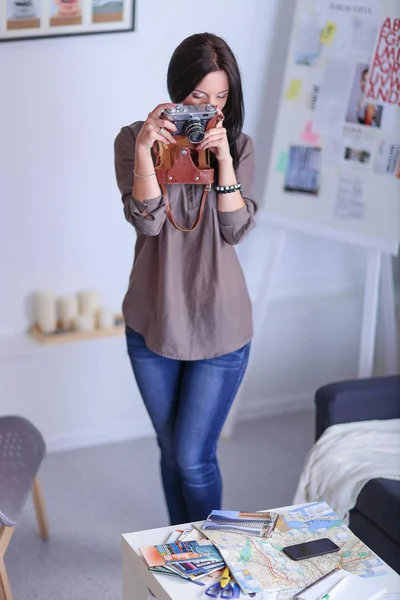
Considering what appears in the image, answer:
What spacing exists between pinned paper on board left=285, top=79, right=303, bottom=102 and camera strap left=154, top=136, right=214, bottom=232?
919 mm

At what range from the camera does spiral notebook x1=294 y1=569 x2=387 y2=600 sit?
1623 mm

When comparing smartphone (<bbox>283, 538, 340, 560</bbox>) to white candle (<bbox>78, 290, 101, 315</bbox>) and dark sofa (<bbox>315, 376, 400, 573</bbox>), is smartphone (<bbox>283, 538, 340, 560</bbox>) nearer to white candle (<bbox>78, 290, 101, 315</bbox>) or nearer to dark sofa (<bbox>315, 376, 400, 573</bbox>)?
dark sofa (<bbox>315, 376, 400, 573</bbox>)

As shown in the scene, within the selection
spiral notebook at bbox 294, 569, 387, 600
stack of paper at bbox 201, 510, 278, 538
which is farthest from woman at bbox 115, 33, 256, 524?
spiral notebook at bbox 294, 569, 387, 600

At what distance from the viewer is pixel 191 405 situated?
2062 millimetres

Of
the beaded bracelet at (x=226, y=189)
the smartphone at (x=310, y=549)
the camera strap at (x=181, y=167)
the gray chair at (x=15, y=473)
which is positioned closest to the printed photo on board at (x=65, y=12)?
the camera strap at (x=181, y=167)

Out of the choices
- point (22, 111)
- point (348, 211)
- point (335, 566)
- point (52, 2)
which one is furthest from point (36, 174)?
A: point (335, 566)

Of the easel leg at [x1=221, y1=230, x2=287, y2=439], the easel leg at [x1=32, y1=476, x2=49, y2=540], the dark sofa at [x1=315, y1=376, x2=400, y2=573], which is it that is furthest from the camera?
the easel leg at [x1=221, y1=230, x2=287, y2=439]

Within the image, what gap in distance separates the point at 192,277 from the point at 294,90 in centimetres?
101

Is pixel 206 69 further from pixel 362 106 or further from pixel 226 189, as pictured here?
pixel 362 106

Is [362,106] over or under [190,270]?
over

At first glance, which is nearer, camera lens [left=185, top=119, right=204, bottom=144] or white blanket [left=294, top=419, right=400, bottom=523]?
camera lens [left=185, top=119, right=204, bottom=144]

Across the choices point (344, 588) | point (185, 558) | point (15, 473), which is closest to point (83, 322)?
point (15, 473)

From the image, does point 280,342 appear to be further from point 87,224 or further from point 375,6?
point 375,6

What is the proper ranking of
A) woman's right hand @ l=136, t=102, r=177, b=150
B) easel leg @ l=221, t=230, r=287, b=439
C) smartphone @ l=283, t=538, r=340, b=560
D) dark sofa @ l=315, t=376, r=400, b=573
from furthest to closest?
easel leg @ l=221, t=230, r=287, b=439, dark sofa @ l=315, t=376, r=400, b=573, woman's right hand @ l=136, t=102, r=177, b=150, smartphone @ l=283, t=538, r=340, b=560
